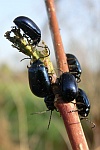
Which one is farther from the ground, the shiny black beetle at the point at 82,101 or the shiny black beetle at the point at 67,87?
the shiny black beetle at the point at 67,87

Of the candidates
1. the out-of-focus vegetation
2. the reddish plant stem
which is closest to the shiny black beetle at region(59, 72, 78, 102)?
the reddish plant stem

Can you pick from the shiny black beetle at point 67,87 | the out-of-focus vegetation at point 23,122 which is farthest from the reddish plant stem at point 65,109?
the out-of-focus vegetation at point 23,122

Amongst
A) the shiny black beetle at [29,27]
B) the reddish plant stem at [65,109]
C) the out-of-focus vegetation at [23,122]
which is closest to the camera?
the reddish plant stem at [65,109]

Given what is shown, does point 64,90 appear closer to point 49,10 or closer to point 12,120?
point 49,10

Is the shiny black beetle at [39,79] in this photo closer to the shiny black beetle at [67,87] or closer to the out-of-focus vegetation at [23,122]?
the shiny black beetle at [67,87]

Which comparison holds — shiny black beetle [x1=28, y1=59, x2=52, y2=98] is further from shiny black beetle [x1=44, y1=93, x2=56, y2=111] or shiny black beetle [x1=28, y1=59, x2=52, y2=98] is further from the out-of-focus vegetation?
the out-of-focus vegetation

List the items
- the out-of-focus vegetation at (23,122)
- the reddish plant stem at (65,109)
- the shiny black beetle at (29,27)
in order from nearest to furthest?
1. the reddish plant stem at (65,109)
2. the shiny black beetle at (29,27)
3. the out-of-focus vegetation at (23,122)

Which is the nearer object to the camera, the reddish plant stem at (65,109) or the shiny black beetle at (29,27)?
the reddish plant stem at (65,109)
